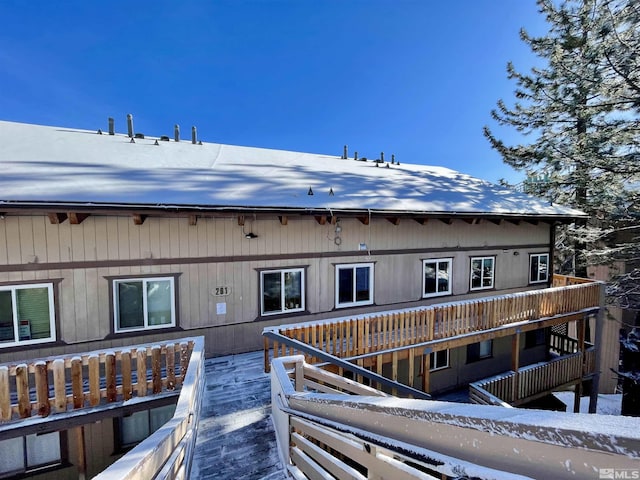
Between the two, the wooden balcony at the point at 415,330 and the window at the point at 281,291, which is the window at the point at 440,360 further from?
the window at the point at 281,291

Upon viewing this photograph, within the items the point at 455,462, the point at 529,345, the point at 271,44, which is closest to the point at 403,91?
the point at 271,44

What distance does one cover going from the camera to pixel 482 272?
9766mm

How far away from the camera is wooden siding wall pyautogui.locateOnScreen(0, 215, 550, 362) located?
548 centimetres

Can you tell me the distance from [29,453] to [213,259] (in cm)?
454


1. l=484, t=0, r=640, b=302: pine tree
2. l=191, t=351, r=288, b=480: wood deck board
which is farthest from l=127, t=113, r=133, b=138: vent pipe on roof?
l=484, t=0, r=640, b=302: pine tree

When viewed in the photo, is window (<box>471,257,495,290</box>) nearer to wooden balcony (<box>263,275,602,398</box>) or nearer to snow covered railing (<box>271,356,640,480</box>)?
wooden balcony (<box>263,275,602,398</box>)

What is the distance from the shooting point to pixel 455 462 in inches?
39.1

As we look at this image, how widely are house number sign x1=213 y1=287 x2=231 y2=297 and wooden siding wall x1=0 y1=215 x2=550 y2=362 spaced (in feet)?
0.32

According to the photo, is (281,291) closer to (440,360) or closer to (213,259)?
(213,259)

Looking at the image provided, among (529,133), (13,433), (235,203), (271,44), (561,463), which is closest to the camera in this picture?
(561,463)

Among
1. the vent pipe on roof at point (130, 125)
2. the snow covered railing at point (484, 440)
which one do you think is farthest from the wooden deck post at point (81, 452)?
the vent pipe on roof at point (130, 125)

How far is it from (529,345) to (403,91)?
12528 mm

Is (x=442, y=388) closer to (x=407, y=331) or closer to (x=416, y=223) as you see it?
(x=407, y=331)

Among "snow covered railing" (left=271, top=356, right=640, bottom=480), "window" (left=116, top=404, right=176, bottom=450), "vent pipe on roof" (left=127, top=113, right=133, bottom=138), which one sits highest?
"vent pipe on roof" (left=127, top=113, right=133, bottom=138)
